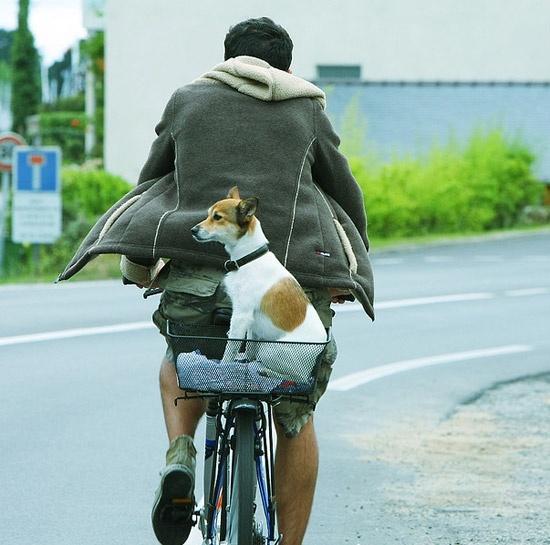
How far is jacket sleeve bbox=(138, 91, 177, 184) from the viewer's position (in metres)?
4.27

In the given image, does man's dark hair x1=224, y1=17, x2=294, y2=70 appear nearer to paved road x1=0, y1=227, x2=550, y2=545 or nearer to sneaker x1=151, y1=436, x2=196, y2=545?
sneaker x1=151, y1=436, x2=196, y2=545

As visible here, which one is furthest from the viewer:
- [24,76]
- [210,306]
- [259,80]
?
[24,76]

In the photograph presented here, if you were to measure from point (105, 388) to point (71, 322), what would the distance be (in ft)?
13.9

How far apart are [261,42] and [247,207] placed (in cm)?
76

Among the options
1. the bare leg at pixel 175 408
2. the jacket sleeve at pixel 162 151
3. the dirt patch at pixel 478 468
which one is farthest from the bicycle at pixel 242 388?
the dirt patch at pixel 478 468

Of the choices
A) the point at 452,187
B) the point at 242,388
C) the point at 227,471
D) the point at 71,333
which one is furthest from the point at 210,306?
the point at 452,187

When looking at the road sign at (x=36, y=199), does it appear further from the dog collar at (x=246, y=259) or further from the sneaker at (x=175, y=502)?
the dog collar at (x=246, y=259)

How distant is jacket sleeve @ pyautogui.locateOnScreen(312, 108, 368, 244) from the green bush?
2540 cm

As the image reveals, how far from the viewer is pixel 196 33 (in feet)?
157

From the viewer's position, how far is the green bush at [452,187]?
102 feet

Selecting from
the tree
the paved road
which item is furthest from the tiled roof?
the tree

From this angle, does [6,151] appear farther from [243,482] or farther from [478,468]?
[243,482]

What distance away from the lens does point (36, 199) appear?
69.1 ft

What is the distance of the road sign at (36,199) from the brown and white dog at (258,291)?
17183mm
